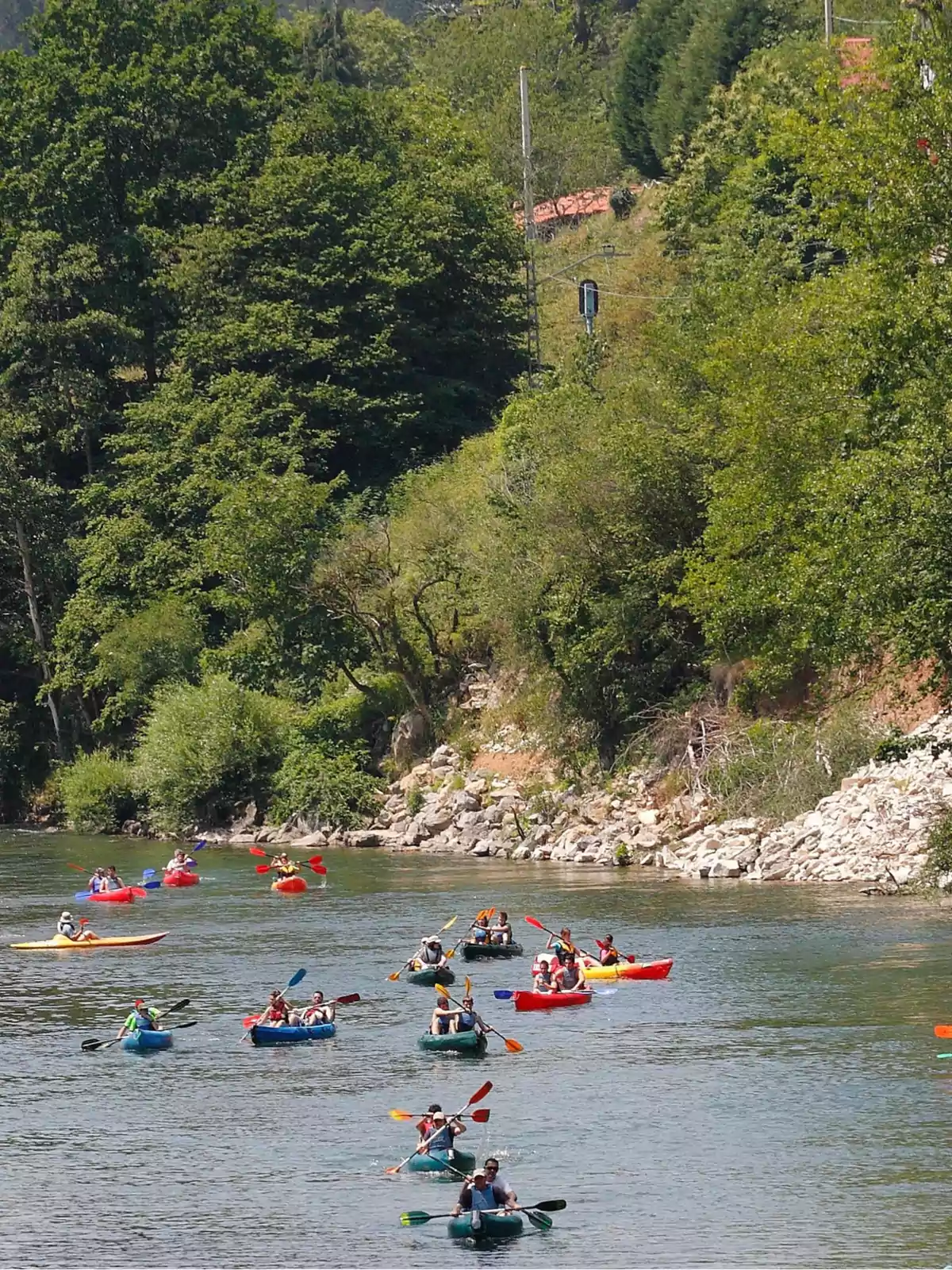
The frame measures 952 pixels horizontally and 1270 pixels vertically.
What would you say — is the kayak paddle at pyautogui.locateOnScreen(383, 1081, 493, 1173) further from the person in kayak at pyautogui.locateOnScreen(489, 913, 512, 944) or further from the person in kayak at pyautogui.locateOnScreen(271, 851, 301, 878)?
the person in kayak at pyautogui.locateOnScreen(271, 851, 301, 878)

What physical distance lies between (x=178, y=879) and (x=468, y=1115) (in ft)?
82.7

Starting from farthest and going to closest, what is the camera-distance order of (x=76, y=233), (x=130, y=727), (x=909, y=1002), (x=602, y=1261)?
(x=76, y=233) → (x=130, y=727) → (x=909, y=1002) → (x=602, y=1261)

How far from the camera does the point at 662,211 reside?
78750 millimetres

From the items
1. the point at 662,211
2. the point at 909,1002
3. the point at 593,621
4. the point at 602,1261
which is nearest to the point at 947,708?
the point at 909,1002

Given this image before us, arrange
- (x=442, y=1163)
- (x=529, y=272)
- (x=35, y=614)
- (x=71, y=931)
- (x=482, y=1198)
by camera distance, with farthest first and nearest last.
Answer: (x=529, y=272)
(x=35, y=614)
(x=71, y=931)
(x=442, y=1163)
(x=482, y=1198)

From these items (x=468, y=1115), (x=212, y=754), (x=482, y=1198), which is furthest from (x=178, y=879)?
(x=482, y=1198)

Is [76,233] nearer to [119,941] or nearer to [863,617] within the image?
[119,941]

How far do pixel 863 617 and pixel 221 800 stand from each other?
2939 centimetres

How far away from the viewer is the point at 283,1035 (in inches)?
1257

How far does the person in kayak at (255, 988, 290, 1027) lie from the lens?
32.2 meters

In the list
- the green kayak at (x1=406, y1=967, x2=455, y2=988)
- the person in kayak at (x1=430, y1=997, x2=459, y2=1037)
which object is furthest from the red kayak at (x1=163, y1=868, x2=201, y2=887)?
the person in kayak at (x1=430, y1=997, x2=459, y2=1037)

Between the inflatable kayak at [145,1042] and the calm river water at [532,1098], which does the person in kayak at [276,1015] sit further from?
the inflatable kayak at [145,1042]

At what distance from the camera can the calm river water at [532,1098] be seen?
73.9 feet

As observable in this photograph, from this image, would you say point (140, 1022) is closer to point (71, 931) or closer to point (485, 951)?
point (485, 951)
